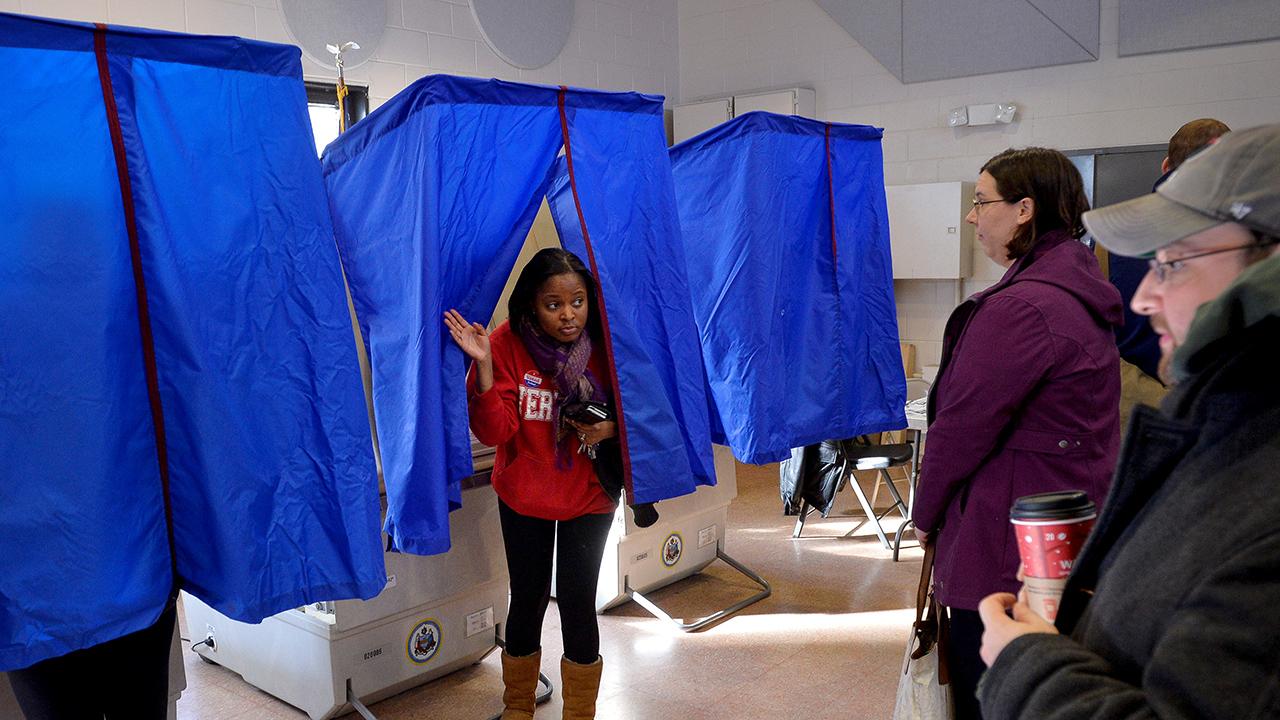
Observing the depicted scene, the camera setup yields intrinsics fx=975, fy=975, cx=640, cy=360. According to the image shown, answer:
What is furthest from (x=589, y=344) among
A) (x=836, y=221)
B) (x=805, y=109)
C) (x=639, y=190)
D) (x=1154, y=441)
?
(x=805, y=109)

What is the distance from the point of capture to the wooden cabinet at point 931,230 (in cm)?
534

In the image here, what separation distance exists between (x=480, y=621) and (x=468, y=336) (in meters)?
1.26

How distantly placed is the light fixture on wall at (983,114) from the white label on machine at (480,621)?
3.92m

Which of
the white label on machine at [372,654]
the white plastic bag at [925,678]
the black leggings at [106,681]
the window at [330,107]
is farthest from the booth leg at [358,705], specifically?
the window at [330,107]

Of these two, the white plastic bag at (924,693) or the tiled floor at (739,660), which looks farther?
the tiled floor at (739,660)

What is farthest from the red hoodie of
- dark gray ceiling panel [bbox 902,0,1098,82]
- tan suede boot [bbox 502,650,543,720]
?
dark gray ceiling panel [bbox 902,0,1098,82]

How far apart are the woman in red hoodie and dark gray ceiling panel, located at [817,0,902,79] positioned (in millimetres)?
4046

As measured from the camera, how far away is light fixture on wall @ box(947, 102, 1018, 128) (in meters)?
5.34

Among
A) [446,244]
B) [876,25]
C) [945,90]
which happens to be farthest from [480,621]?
[876,25]

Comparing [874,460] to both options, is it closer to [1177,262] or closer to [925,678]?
[925,678]

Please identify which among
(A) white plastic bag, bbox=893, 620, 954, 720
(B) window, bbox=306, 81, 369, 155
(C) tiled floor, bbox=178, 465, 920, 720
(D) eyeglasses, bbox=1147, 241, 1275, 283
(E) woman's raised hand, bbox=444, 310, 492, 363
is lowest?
(C) tiled floor, bbox=178, 465, 920, 720

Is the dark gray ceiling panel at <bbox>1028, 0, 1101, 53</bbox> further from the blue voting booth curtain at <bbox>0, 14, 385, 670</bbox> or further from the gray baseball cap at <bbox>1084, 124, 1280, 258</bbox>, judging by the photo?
the gray baseball cap at <bbox>1084, 124, 1280, 258</bbox>

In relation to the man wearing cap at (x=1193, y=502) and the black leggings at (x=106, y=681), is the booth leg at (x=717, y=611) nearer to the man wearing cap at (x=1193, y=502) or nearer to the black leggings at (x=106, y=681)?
the black leggings at (x=106, y=681)

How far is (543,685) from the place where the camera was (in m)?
2.97
